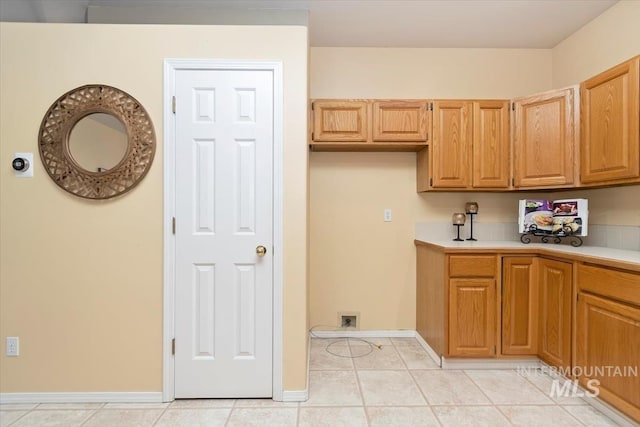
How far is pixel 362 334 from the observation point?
333 cm

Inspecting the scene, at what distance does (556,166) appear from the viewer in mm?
2678

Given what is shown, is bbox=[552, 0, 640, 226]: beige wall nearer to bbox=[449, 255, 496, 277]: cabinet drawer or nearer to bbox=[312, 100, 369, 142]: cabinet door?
bbox=[449, 255, 496, 277]: cabinet drawer

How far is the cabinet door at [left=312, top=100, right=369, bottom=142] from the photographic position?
9.94 ft

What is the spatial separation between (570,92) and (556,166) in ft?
1.85

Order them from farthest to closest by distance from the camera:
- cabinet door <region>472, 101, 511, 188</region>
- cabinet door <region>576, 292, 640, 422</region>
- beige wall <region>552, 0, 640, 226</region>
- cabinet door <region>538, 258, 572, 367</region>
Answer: cabinet door <region>472, 101, 511, 188</region>, beige wall <region>552, 0, 640, 226</region>, cabinet door <region>538, 258, 572, 367</region>, cabinet door <region>576, 292, 640, 422</region>

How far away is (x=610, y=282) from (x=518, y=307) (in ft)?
2.40

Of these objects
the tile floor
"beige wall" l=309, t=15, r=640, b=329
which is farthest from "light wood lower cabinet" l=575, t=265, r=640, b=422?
"beige wall" l=309, t=15, r=640, b=329

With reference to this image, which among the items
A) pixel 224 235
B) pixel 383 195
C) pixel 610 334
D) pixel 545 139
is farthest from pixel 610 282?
pixel 224 235

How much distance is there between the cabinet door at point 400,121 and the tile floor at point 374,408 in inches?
76.6

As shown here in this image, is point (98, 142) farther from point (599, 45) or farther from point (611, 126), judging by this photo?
point (599, 45)

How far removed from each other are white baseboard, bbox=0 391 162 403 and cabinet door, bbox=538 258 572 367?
8.85ft

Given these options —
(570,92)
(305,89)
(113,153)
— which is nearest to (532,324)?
Result: (570,92)

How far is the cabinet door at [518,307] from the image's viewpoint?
8.57 ft

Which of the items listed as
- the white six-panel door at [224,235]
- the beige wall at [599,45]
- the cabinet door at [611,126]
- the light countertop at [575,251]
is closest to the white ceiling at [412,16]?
the beige wall at [599,45]
